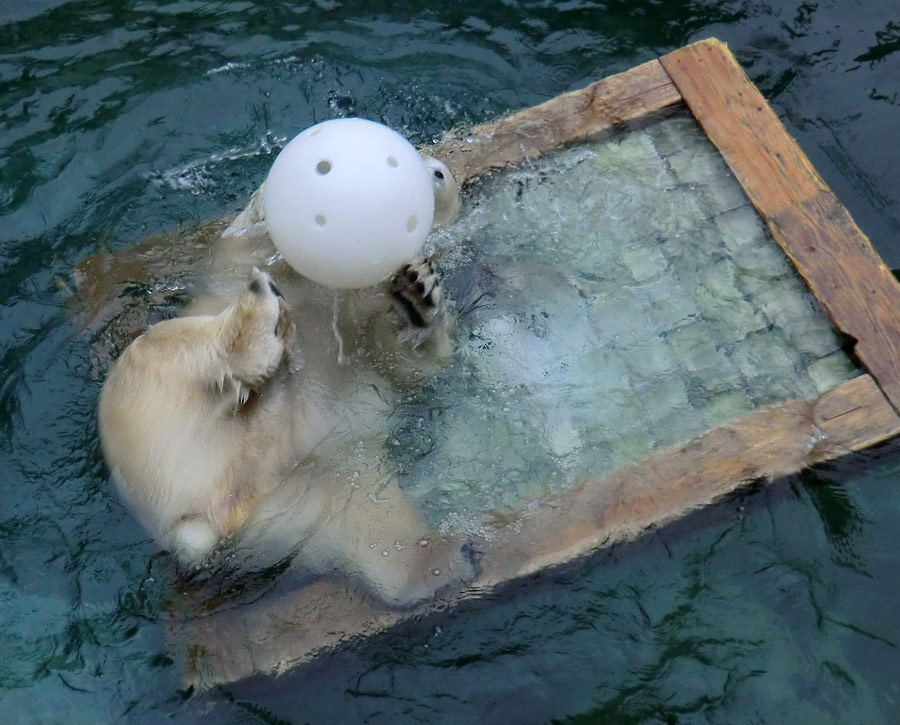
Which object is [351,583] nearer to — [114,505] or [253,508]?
[253,508]

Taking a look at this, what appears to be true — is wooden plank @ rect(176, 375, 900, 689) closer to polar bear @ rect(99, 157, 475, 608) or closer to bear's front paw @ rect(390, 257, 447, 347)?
polar bear @ rect(99, 157, 475, 608)

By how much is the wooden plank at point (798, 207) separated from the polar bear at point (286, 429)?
1521 mm

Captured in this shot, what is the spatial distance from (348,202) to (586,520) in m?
1.47

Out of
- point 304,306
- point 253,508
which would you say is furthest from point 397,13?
point 253,508

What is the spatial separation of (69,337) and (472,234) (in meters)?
1.84

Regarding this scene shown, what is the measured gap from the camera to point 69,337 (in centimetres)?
391

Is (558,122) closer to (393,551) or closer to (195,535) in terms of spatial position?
(393,551)

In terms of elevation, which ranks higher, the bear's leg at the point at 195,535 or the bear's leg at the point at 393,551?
the bear's leg at the point at 195,535

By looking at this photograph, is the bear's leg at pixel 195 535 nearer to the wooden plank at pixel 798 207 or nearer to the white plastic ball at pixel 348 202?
the white plastic ball at pixel 348 202

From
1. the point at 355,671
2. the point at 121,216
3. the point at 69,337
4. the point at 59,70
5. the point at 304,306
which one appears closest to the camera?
the point at 355,671

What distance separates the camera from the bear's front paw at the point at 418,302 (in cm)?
315

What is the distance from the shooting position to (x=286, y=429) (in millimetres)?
3299

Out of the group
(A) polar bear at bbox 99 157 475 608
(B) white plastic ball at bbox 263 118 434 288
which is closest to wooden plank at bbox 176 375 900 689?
(A) polar bear at bbox 99 157 475 608

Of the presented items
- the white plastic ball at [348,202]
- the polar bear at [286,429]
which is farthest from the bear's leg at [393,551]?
the white plastic ball at [348,202]
